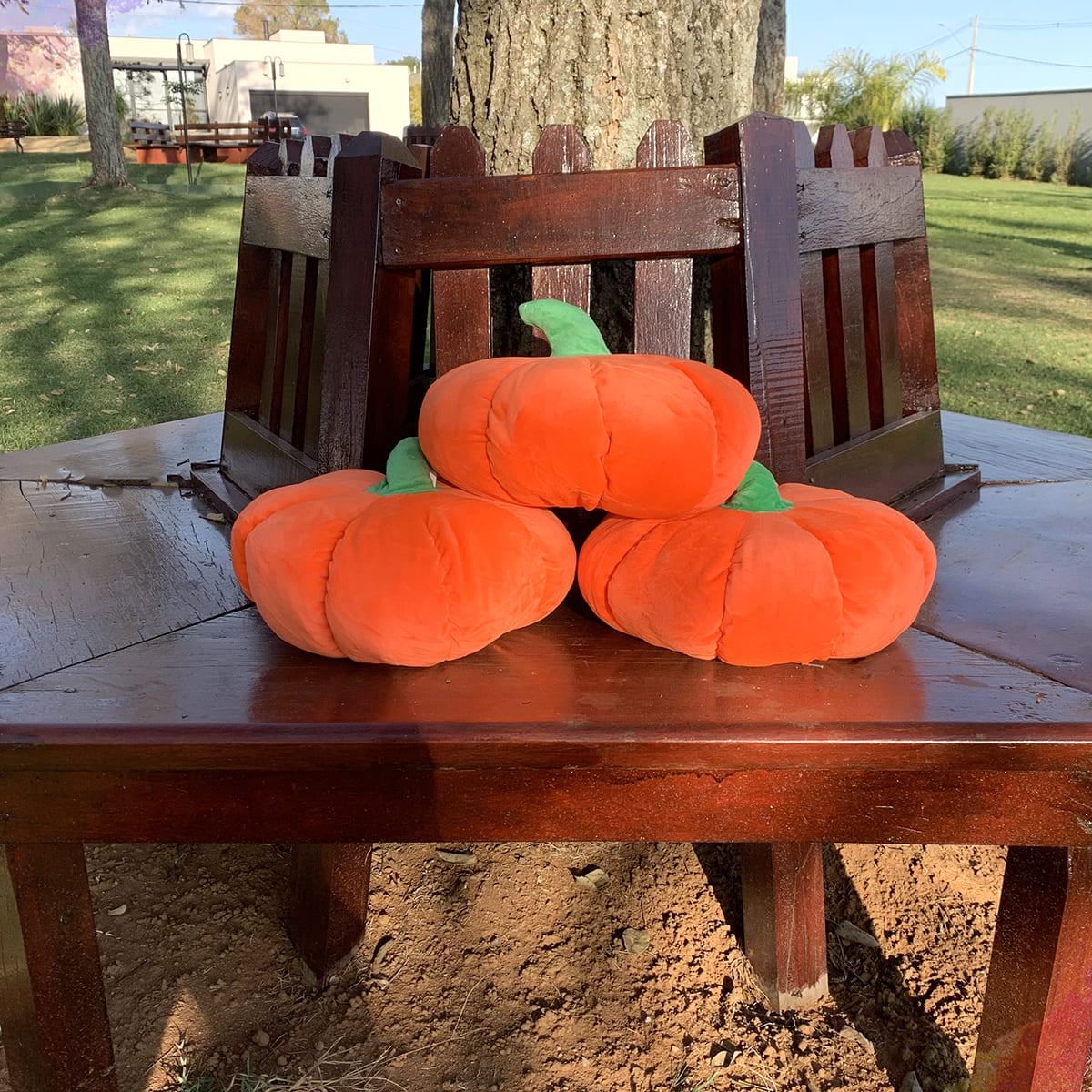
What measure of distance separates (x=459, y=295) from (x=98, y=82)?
44.1 ft

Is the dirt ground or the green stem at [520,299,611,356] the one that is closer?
the green stem at [520,299,611,356]

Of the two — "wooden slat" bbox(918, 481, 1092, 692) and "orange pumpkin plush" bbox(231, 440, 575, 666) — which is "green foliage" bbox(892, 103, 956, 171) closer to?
"wooden slat" bbox(918, 481, 1092, 692)

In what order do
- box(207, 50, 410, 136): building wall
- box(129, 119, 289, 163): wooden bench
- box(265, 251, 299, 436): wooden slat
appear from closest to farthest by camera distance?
1. box(265, 251, 299, 436): wooden slat
2. box(129, 119, 289, 163): wooden bench
3. box(207, 50, 410, 136): building wall

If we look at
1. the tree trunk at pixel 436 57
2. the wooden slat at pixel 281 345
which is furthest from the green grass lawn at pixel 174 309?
the wooden slat at pixel 281 345

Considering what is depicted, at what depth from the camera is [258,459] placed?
1753 mm

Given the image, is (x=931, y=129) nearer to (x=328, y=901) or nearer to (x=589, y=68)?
(x=589, y=68)

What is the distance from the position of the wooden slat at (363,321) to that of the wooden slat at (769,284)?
17.8 inches

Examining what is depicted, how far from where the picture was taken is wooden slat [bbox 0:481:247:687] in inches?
46.7

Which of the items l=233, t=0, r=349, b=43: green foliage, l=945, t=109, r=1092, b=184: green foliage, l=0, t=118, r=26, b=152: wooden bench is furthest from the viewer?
l=233, t=0, r=349, b=43: green foliage

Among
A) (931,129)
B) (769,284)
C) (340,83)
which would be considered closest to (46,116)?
(340,83)

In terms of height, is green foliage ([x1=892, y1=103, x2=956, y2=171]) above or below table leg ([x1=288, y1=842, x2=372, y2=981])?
above

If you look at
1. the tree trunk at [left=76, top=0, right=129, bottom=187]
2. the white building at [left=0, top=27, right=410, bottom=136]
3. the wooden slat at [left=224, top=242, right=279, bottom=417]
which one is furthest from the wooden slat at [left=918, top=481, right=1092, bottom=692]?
the white building at [left=0, top=27, right=410, bottom=136]

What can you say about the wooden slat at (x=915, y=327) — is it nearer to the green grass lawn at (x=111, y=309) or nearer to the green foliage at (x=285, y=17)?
the green grass lawn at (x=111, y=309)

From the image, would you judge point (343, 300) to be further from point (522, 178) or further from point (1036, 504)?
point (1036, 504)
